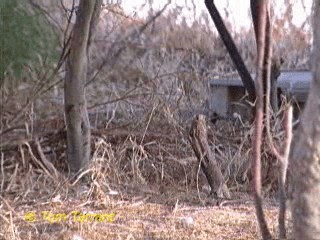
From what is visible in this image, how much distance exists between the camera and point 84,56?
13.4 ft

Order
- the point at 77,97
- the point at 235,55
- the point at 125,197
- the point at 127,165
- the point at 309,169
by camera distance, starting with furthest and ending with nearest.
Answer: the point at 235,55 → the point at 127,165 → the point at 77,97 → the point at 125,197 → the point at 309,169

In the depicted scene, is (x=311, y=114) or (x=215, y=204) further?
(x=215, y=204)

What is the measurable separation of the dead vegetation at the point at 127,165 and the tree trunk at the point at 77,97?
0.09m

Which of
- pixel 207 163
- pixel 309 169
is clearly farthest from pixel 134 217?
pixel 309 169

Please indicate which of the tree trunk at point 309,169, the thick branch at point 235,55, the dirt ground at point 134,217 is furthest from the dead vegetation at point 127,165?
the tree trunk at point 309,169

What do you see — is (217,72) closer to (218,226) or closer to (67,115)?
(67,115)

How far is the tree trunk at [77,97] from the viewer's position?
4.04 m

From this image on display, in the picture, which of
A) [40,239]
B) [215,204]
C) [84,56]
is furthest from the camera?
[84,56]

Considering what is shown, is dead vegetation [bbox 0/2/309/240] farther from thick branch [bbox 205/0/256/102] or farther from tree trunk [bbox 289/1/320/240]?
tree trunk [bbox 289/1/320/240]

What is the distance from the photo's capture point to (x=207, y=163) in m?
3.97

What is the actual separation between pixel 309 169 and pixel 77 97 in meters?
2.63

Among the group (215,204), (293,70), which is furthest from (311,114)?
(293,70)

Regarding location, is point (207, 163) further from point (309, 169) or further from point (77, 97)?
point (309, 169)

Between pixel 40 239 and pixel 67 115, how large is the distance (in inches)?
48.2
